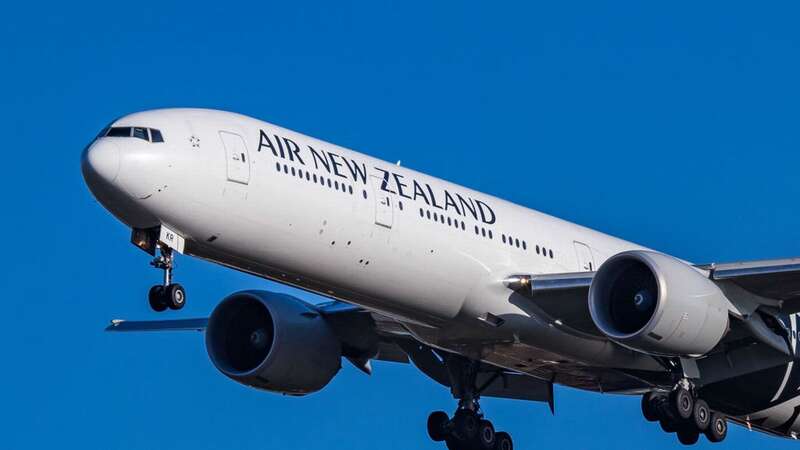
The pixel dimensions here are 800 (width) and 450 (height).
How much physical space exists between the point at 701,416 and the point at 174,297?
11.7 m

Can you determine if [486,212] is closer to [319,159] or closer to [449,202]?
[449,202]

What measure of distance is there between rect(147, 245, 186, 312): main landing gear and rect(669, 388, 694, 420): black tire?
35.1 ft

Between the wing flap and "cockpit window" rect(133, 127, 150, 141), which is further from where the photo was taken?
the wing flap

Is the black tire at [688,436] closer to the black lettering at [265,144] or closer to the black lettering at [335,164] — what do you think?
the black lettering at [335,164]

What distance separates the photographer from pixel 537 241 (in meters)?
36.9

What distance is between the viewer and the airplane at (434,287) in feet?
106

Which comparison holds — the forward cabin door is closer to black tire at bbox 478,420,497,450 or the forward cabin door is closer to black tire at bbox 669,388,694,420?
black tire at bbox 478,420,497,450

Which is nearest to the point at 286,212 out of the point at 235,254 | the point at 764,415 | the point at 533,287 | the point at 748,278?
the point at 235,254

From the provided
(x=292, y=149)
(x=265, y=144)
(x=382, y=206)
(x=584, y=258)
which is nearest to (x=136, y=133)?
(x=265, y=144)

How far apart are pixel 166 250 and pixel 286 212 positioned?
233 centimetres

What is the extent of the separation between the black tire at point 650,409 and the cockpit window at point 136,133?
38.9 ft

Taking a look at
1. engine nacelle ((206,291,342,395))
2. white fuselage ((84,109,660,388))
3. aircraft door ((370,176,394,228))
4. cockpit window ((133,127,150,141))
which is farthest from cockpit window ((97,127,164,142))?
engine nacelle ((206,291,342,395))

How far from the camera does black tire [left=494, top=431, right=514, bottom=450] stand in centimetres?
3909

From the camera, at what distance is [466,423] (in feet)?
128
